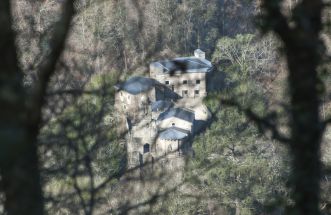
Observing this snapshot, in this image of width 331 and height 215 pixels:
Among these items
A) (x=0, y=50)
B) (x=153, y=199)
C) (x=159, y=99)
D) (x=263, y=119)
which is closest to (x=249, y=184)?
(x=159, y=99)

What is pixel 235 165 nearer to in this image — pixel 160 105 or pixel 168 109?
pixel 160 105

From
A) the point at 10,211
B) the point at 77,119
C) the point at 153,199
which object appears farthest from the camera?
the point at 77,119

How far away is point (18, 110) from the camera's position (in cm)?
69

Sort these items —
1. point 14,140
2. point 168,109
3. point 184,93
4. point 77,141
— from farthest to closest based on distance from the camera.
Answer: point 184,93 → point 168,109 → point 77,141 → point 14,140

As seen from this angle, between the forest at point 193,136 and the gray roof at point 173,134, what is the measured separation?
2.24 feet

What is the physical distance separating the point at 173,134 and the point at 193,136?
0.62 meters

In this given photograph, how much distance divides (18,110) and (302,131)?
23.8 inches

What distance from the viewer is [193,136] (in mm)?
9094

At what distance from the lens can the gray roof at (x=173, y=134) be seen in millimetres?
9397

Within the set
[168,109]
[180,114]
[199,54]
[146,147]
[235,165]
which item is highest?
[199,54]

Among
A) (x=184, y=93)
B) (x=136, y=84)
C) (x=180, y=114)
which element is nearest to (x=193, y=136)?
(x=180, y=114)

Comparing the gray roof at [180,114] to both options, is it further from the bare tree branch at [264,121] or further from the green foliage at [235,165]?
the bare tree branch at [264,121]

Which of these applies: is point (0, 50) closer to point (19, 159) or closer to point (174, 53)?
point (19, 159)

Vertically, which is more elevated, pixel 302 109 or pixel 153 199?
pixel 302 109
